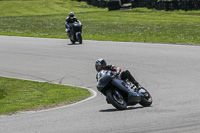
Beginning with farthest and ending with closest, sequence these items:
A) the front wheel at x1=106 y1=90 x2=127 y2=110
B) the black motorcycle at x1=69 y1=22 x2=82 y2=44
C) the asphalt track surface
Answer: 1. the black motorcycle at x1=69 y1=22 x2=82 y2=44
2. the front wheel at x1=106 y1=90 x2=127 y2=110
3. the asphalt track surface

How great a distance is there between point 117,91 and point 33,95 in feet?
14.0

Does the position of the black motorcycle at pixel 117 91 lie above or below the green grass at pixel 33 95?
above

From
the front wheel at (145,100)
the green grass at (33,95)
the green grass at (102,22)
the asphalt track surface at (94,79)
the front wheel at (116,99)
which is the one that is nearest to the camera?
Result: the asphalt track surface at (94,79)

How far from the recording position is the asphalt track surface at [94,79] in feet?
28.7

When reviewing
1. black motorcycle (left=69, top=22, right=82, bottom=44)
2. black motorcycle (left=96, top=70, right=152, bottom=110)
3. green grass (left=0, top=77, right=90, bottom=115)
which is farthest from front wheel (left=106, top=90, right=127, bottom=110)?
black motorcycle (left=69, top=22, right=82, bottom=44)

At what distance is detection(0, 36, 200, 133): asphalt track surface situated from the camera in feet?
28.7

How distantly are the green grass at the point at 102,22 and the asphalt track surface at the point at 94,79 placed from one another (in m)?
4.45

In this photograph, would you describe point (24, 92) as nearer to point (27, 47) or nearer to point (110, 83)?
point (110, 83)

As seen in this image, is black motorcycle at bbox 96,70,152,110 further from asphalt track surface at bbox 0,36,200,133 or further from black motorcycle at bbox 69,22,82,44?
black motorcycle at bbox 69,22,82,44

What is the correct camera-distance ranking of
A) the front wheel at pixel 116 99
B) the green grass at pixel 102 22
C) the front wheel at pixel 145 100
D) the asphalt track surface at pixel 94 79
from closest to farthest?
the asphalt track surface at pixel 94 79
the front wheel at pixel 116 99
the front wheel at pixel 145 100
the green grass at pixel 102 22

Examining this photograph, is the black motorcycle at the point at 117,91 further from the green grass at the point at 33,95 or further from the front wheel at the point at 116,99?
the green grass at the point at 33,95

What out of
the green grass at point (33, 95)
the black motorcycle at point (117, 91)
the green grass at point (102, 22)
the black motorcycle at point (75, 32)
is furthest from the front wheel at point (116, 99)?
the black motorcycle at point (75, 32)

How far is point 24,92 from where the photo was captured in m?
Answer: 14.7

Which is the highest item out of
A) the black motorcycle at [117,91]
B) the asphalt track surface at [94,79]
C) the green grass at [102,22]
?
the black motorcycle at [117,91]
